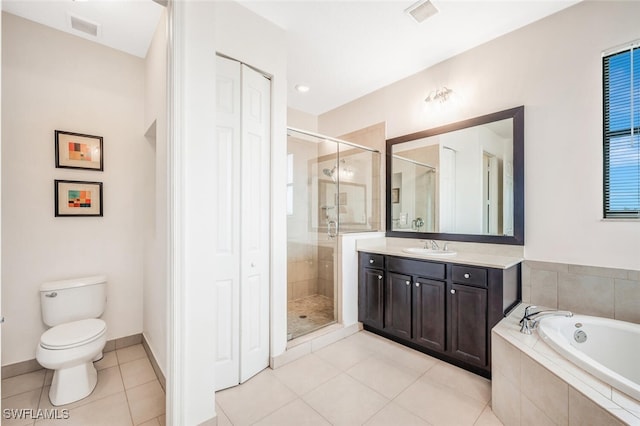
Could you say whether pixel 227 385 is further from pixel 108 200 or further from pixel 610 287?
pixel 610 287

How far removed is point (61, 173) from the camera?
92.0 inches

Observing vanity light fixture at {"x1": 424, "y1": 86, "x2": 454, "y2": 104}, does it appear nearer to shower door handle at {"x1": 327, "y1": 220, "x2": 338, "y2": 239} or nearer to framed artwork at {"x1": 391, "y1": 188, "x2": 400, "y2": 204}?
framed artwork at {"x1": 391, "y1": 188, "x2": 400, "y2": 204}

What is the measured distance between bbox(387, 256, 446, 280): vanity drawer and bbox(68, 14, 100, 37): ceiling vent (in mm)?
3244

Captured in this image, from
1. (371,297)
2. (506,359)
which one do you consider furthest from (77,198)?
(506,359)

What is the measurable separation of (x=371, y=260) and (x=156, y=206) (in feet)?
6.80

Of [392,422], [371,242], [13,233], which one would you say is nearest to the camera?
[392,422]

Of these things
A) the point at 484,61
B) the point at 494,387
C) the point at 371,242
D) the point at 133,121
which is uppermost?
the point at 484,61

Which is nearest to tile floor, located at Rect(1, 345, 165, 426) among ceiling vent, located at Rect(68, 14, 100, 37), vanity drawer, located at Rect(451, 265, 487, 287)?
vanity drawer, located at Rect(451, 265, 487, 287)

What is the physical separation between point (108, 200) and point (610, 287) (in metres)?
4.08

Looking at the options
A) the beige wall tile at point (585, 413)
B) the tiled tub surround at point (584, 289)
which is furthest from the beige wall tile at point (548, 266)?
the beige wall tile at point (585, 413)

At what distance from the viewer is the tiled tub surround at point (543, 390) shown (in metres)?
1.16

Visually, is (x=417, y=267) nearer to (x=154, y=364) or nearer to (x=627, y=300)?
(x=627, y=300)

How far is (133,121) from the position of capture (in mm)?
2656

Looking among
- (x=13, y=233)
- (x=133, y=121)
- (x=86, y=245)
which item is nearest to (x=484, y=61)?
(x=133, y=121)
